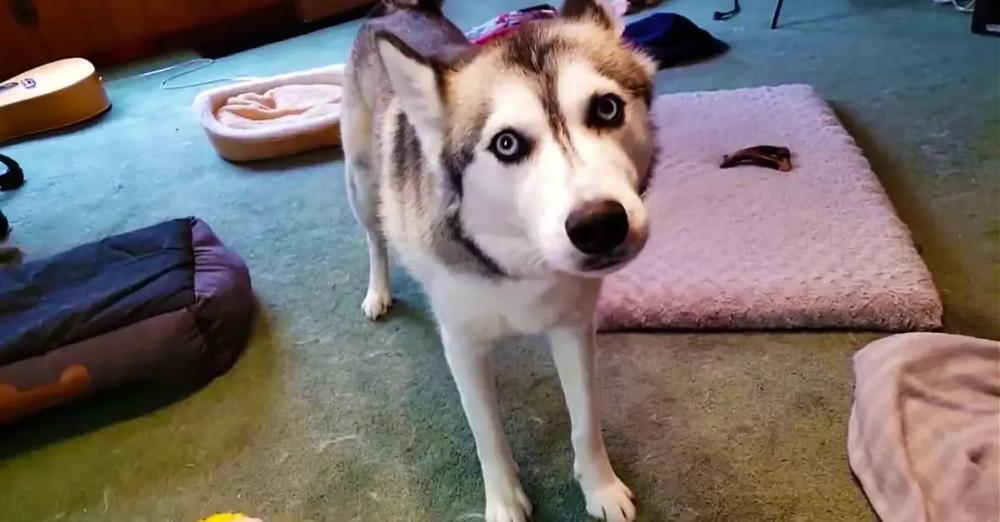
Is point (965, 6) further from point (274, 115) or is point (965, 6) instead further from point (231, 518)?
point (231, 518)

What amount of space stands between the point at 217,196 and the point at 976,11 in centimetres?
280

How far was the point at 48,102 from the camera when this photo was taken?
143 inches

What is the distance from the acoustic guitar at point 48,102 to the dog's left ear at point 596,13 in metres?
2.99

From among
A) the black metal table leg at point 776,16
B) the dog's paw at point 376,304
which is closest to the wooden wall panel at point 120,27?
the black metal table leg at point 776,16

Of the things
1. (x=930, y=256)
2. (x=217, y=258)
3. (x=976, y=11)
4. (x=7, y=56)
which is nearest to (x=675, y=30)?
(x=976, y=11)

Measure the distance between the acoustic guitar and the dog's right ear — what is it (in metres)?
2.92

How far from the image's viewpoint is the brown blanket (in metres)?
1.46

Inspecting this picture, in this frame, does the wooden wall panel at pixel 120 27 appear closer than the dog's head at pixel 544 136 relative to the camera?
No

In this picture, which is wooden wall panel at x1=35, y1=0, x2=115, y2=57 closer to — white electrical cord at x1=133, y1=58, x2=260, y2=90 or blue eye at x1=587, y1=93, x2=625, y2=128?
white electrical cord at x1=133, y1=58, x2=260, y2=90

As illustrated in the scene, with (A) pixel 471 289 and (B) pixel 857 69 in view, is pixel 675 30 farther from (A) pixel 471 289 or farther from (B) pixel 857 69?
(A) pixel 471 289

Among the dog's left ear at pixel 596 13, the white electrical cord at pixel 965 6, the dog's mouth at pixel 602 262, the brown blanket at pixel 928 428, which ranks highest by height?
the dog's left ear at pixel 596 13

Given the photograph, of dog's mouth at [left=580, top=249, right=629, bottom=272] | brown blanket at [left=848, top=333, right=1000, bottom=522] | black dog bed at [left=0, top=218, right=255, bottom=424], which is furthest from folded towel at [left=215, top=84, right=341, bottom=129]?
dog's mouth at [left=580, top=249, right=629, bottom=272]

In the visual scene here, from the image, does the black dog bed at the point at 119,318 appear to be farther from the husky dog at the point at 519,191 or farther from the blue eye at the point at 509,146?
the blue eye at the point at 509,146

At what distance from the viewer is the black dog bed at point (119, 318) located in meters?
1.87
